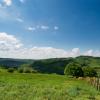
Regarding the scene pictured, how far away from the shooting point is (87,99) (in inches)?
718

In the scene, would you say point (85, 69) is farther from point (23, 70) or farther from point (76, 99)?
point (76, 99)

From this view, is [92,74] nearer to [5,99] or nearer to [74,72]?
[74,72]

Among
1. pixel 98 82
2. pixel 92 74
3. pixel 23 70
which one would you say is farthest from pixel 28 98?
pixel 23 70

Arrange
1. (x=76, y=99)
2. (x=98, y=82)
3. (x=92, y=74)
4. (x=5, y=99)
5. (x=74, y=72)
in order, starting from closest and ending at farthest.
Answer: (x=5, y=99), (x=76, y=99), (x=98, y=82), (x=74, y=72), (x=92, y=74)

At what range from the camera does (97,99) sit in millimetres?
18719

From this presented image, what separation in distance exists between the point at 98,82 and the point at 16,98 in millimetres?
17785

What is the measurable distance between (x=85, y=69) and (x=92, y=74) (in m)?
4.23

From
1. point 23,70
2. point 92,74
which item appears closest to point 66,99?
point 92,74

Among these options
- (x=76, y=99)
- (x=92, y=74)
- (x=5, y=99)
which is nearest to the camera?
(x=5, y=99)

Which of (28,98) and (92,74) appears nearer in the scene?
(28,98)

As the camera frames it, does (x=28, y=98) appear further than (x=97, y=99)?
No

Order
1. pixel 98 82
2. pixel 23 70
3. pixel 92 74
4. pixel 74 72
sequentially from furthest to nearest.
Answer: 1. pixel 23 70
2. pixel 92 74
3. pixel 74 72
4. pixel 98 82

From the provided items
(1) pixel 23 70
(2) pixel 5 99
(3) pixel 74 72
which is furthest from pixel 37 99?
(1) pixel 23 70

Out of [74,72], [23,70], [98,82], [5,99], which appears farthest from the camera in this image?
[23,70]
